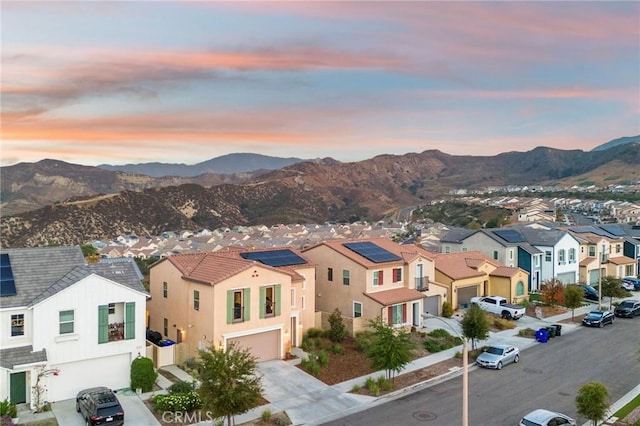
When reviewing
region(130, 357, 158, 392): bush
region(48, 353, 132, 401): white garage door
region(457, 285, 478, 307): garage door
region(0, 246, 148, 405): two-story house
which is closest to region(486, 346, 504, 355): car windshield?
region(457, 285, 478, 307): garage door

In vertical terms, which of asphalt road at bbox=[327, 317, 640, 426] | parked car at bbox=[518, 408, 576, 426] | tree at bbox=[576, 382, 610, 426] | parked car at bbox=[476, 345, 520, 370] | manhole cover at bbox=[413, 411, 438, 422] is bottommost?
asphalt road at bbox=[327, 317, 640, 426]

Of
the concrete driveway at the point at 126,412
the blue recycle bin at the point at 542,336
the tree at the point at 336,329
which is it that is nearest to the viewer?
the concrete driveway at the point at 126,412

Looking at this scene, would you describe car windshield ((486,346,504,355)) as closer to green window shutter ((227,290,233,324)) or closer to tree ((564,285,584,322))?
tree ((564,285,584,322))

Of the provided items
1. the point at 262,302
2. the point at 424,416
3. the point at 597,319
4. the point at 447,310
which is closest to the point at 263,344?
the point at 262,302

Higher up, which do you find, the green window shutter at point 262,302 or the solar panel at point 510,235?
the solar panel at point 510,235

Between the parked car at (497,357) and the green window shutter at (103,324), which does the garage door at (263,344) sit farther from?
the parked car at (497,357)

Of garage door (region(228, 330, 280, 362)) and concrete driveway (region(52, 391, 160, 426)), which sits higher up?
garage door (region(228, 330, 280, 362))

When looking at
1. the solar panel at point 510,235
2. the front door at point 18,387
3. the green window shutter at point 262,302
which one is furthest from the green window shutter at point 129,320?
the solar panel at point 510,235
